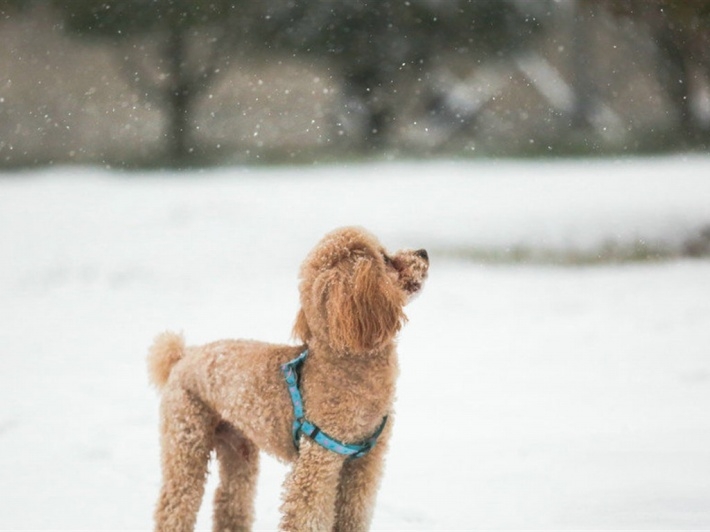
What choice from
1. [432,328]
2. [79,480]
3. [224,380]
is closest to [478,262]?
[432,328]

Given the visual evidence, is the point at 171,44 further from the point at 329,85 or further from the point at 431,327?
the point at 431,327

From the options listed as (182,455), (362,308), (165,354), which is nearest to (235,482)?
(182,455)

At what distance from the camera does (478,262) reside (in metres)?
6.86

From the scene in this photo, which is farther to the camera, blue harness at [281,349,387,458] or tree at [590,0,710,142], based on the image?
tree at [590,0,710,142]

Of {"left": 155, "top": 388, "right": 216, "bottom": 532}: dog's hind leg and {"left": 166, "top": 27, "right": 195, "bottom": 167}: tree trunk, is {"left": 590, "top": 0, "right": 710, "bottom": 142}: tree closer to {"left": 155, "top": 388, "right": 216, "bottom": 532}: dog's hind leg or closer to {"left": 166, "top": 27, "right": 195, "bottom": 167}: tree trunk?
{"left": 166, "top": 27, "right": 195, "bottom": 167}: tree trunk

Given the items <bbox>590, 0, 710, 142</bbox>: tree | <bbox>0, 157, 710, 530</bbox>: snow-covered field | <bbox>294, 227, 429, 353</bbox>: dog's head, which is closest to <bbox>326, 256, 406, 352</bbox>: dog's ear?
<bbox>294, 227, 429, 353</bbox>: dog's head

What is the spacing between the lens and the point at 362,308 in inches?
67.5

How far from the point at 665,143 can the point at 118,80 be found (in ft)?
18.0

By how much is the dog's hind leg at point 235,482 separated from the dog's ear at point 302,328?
15.8 inches

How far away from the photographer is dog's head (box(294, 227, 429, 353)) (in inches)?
67.7

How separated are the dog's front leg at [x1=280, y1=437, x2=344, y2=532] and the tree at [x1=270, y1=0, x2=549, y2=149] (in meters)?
6.10

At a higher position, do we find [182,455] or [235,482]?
[182,455]

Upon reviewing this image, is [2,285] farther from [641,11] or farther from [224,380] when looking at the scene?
[641,11]

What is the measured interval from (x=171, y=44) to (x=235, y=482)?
6328mm
